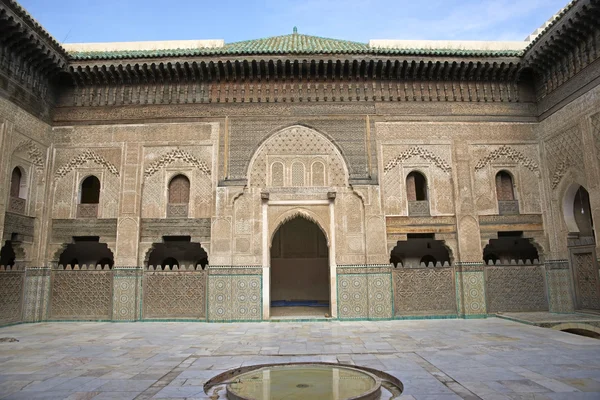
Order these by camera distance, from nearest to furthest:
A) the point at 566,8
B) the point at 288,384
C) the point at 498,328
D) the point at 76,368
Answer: the point at 288,384 < the point at 76,368 < the point at 498,328 < the point at 566,8

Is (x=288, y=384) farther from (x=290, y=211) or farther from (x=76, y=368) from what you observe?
(x=290, y=211)

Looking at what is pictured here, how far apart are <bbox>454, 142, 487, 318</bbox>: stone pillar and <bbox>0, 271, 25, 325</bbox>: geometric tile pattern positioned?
Result: 862cm

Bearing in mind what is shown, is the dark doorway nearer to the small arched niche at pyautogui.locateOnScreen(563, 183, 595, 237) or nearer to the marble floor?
the marble floor

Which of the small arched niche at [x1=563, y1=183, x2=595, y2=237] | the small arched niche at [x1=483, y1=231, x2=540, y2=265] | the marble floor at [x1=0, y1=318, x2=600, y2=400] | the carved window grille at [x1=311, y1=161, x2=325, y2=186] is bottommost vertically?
the marble floor at [x1=0, y1=318, x2=600, y2=400]

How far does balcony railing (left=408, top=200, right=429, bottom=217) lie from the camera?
8.81m

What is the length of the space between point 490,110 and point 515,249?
341 centimetres

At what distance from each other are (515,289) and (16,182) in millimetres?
10213

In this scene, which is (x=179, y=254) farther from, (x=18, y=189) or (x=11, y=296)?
(x=18, y=189)

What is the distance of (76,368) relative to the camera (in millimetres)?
4312

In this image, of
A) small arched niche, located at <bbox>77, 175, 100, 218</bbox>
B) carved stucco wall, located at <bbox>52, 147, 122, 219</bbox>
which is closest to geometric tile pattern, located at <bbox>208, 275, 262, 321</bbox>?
carved stucco wall, located at <bbox>52, 147, 122, 219</bbox>

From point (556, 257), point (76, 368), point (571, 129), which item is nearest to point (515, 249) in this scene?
point (556, 257)

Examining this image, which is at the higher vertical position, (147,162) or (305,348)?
(147,162)

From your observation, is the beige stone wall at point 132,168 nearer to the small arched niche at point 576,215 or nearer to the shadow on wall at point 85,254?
the shadow on wall at point 85,254

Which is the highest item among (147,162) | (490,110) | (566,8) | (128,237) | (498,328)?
(566,8)
